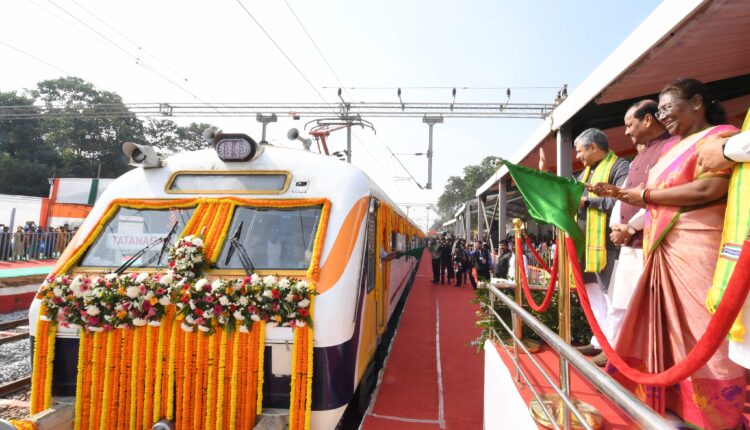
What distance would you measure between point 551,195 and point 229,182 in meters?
2.98

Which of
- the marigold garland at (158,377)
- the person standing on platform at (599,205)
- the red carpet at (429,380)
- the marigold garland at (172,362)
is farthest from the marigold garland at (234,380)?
the person standing on platform at (599,205)

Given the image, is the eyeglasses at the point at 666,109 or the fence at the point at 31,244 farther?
the fence at the point at 31,244

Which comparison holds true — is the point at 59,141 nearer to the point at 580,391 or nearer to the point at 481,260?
the point at 481,260

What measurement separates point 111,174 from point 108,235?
159 feet

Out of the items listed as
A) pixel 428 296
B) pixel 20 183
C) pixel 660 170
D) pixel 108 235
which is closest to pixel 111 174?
pixel 20 183

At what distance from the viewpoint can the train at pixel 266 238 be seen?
303cm

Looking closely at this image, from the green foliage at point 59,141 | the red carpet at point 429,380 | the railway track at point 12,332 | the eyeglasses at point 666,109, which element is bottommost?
the railway track at point 12,332

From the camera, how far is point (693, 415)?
188cm

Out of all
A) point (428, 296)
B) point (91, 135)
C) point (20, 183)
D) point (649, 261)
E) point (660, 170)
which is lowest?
point (428, 296)

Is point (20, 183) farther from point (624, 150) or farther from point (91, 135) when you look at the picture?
point (624, 150)

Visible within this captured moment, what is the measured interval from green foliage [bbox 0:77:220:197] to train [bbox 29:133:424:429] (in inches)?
1413

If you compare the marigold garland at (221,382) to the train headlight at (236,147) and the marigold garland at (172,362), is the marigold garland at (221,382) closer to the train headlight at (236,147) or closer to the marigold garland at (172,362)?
the marigold garland at (172,362)

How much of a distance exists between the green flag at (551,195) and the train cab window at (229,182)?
2325 mm

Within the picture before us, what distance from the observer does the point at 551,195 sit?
219cm
